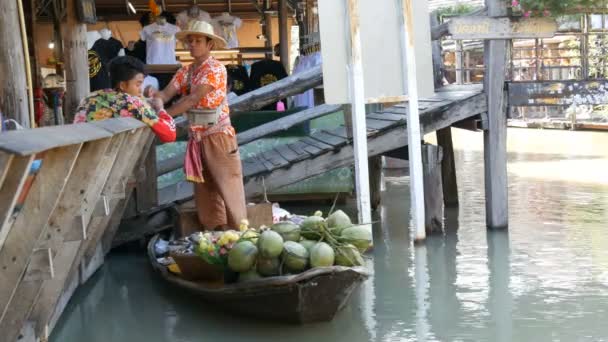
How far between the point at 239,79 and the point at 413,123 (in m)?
5.32

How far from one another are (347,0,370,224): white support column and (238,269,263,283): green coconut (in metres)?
2.06

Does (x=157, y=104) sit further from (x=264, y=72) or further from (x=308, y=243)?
(x=264, y=72)

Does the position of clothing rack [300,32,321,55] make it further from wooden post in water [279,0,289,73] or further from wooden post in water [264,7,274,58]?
wooden post in water [264,7,274,58]

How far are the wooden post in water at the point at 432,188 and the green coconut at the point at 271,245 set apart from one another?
3.23m

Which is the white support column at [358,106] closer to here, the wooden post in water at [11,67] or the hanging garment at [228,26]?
the wooden post in water at [11,67]

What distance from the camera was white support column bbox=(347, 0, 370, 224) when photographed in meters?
7.27

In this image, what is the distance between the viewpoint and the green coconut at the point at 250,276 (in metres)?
5.34

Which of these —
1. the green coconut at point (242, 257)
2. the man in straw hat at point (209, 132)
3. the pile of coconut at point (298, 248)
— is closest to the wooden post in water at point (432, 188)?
the man in straw hat at point (209, 132)

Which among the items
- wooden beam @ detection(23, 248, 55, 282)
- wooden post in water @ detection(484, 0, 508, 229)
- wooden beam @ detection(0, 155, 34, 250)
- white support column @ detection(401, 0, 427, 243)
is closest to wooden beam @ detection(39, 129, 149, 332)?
wooden beam @ detection(23, 248, 55, 282)

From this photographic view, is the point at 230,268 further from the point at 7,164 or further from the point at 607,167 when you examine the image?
the point at 607,167

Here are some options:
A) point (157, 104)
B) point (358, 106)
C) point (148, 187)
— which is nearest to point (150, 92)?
point (157, 104)

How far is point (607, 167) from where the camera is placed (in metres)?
14.0

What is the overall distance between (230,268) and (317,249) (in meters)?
0.64

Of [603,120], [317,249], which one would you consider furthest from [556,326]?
[603,120]
